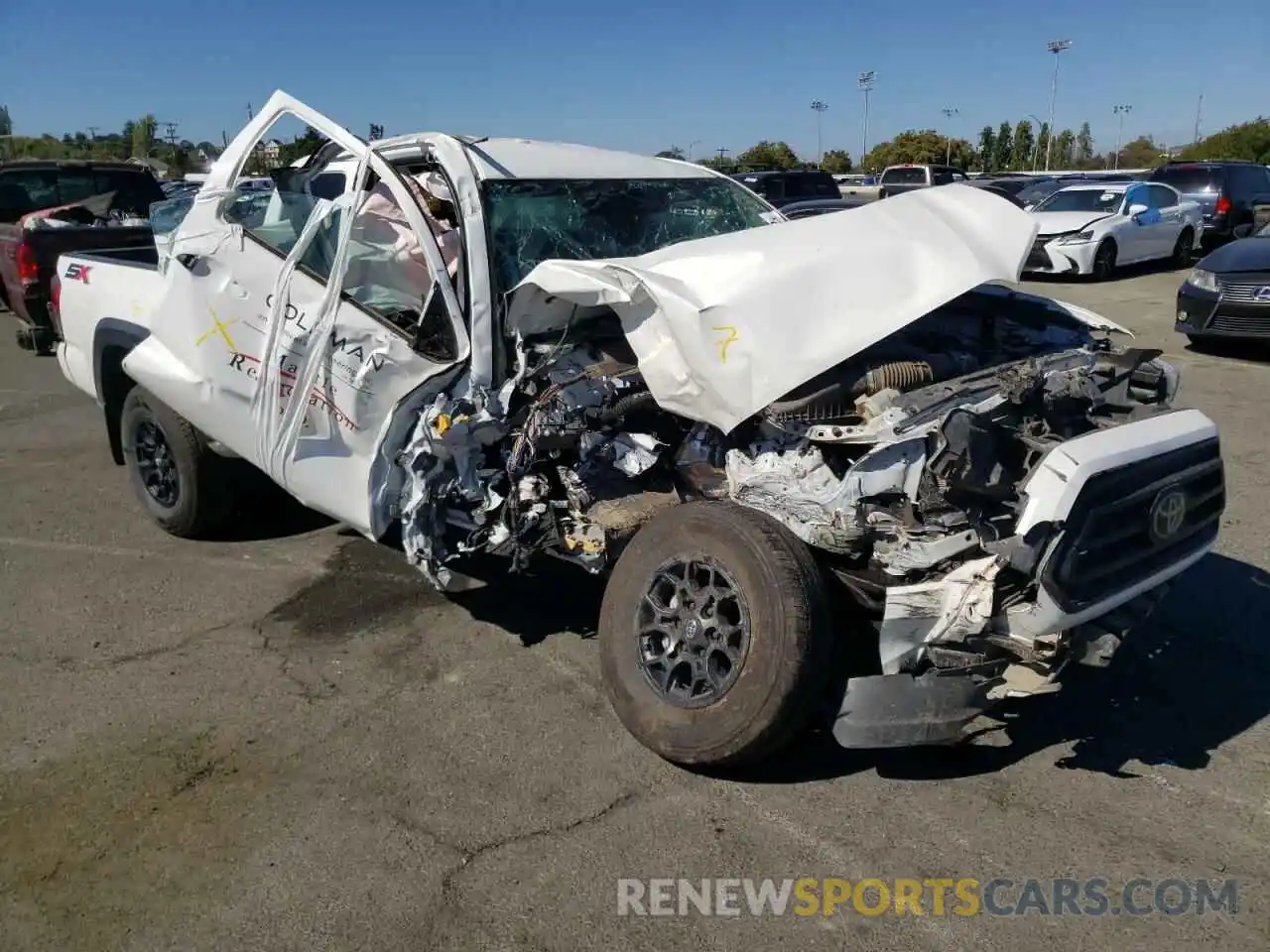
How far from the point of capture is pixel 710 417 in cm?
356

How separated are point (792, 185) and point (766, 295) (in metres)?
17.4

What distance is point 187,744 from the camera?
3713 millimetres

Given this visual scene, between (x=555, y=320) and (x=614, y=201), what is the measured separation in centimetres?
102

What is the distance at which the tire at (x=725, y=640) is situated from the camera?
10.5 feet

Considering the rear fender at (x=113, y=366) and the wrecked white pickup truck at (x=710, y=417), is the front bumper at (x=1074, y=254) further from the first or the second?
the rear fender at (x=113, y=366)

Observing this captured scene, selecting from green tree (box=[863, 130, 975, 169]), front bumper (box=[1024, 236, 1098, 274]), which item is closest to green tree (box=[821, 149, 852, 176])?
green tree (box=[863, 130, 975, 169])

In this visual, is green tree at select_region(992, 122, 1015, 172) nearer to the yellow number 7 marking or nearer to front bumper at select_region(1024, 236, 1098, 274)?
front bumper at select_region(1024, 236, 1098, 274)

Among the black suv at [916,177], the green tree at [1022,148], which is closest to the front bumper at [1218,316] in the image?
the black suv at [916,177]

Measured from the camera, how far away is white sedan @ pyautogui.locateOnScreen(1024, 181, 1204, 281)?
54.5 ft

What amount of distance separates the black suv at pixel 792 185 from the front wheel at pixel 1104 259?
17.0 ft

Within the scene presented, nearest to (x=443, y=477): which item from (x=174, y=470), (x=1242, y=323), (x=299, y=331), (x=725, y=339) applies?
(x=299, y=331)

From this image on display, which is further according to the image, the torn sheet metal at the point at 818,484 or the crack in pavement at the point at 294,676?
the crack in pavement at the point at 294,676

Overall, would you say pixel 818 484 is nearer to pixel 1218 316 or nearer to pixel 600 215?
pixel 600 215

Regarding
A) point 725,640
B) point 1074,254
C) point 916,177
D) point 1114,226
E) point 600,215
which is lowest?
point 725,640
